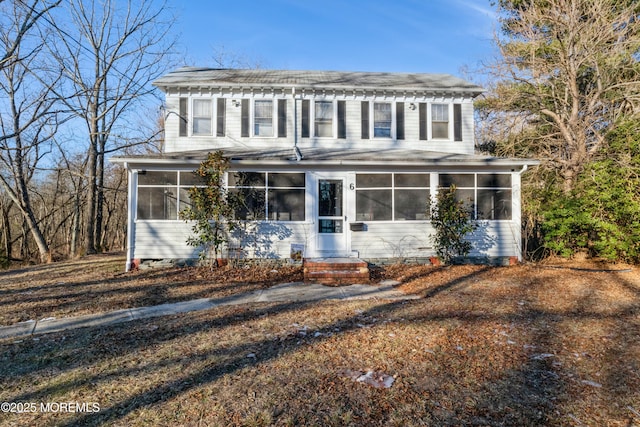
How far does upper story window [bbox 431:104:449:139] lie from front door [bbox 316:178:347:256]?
4.14m

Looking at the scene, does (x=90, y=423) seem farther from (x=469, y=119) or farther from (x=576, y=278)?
(x=469, y=119)

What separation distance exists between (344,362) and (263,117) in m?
9.45

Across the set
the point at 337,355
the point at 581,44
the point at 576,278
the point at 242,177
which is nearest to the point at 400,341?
the point at 337,355

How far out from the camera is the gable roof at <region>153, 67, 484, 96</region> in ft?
37.6

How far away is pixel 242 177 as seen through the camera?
966 cm

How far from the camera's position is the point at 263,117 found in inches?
460

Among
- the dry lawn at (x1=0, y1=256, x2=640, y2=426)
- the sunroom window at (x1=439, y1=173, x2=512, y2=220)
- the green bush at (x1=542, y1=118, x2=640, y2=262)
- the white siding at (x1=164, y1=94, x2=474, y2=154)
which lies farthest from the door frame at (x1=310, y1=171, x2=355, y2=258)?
the green bush at (x1=542, y1=118, x2=640, y2=262)

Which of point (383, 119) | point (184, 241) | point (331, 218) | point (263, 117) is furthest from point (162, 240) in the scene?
point (383, 119)

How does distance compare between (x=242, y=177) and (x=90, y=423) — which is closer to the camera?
(x=90, y=423)

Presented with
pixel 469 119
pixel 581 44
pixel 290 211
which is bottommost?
pixel 290 211

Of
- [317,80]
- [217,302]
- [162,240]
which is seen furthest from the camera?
[317,80]

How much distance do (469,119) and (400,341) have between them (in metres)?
9.84

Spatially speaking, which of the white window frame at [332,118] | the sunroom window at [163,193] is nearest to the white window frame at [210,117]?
the sunroom window at [163,193]

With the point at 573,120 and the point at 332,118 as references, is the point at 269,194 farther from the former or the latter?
the point at 573,120
